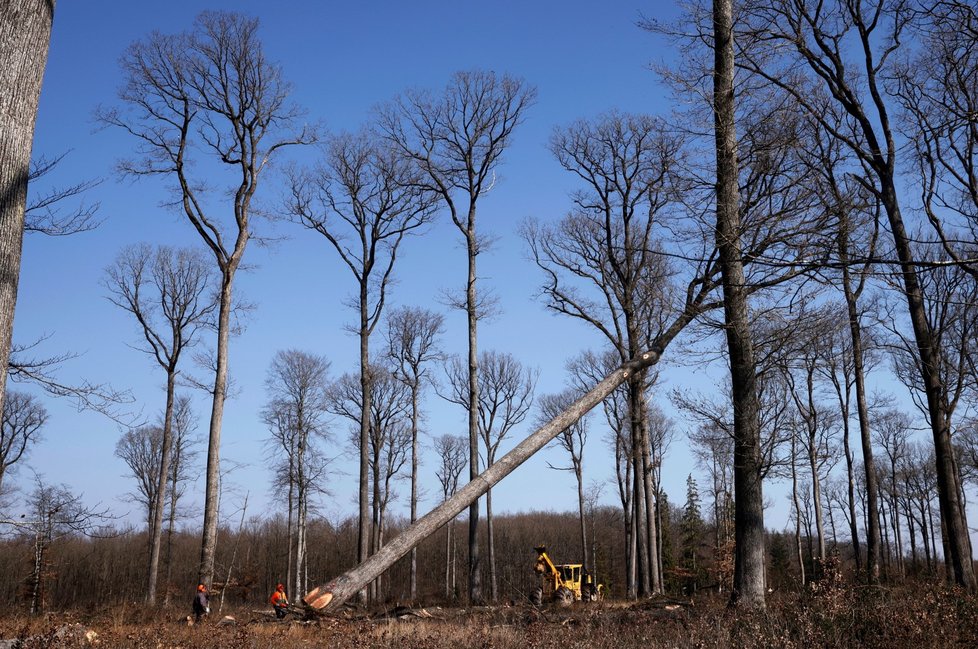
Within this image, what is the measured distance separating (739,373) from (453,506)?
14.6ft

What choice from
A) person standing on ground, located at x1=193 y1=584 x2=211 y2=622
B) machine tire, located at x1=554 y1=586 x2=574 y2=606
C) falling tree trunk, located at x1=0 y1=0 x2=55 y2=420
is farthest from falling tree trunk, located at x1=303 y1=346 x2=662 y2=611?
machine tire, located at x1=554 y1=586 x2=574 y2=606

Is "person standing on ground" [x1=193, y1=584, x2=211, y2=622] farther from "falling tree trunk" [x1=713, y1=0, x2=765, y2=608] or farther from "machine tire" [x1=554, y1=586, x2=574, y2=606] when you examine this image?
"falling tree trunk" [x1=713, y1=0, x2=765, y2=608]

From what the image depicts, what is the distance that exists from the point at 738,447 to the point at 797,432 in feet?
57.2

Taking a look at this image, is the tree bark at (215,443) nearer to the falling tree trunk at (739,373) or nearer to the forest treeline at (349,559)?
the falling tree trunk at (739,373)

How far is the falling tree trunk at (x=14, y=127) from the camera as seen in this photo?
5473 mm

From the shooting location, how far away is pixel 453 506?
390 inches

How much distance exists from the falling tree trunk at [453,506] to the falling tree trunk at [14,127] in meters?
4.92

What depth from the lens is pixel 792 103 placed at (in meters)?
10.3

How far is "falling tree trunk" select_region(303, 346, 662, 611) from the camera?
9109 mm

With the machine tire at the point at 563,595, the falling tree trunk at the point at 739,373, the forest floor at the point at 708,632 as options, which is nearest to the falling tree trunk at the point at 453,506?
the forest floor at the point at 708,632

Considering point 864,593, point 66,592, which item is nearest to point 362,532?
point 864,593

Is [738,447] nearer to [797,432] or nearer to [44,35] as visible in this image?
[44,35]

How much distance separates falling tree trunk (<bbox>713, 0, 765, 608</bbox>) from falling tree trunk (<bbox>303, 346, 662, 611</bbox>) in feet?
5.85

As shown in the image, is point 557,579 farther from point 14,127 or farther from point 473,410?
point 14,127
